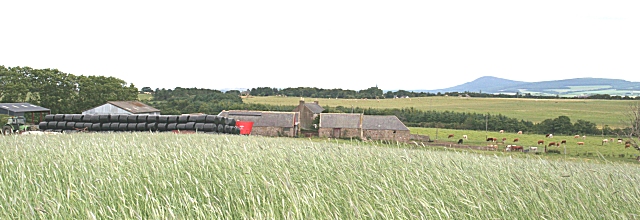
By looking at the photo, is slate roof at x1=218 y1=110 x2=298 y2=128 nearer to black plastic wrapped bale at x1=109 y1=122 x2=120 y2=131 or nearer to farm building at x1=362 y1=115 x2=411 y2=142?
farm building at x1=362 y1=115 x2=411 y2=142

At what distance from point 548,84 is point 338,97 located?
103856 millimetres

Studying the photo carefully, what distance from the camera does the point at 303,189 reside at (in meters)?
4.71

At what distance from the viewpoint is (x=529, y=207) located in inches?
191

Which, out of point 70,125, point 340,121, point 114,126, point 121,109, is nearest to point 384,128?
point 340,121

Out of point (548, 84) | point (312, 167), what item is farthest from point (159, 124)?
point (548, 84)

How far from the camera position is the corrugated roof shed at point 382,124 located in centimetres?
5694

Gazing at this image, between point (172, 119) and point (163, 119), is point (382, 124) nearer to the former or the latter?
point (172, 119)

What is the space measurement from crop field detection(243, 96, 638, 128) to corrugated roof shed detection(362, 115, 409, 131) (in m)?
34.3

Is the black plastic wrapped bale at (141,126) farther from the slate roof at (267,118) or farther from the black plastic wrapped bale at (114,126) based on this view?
the slate roof at (267,118)

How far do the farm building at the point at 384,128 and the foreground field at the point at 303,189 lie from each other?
4880 cm

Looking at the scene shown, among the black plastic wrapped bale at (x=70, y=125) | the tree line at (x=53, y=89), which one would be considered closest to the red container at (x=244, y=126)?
the black plastic wrapped bale at (x=70, y=125)

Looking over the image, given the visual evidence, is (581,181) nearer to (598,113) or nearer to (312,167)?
(312,167)

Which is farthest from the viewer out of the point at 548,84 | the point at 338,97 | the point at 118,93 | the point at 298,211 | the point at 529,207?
the point at 548,84

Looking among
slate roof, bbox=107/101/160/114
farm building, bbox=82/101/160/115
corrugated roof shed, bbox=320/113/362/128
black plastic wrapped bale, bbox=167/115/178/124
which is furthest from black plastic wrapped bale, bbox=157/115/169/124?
corrugated roof shed, bbox=320/113/362/128
